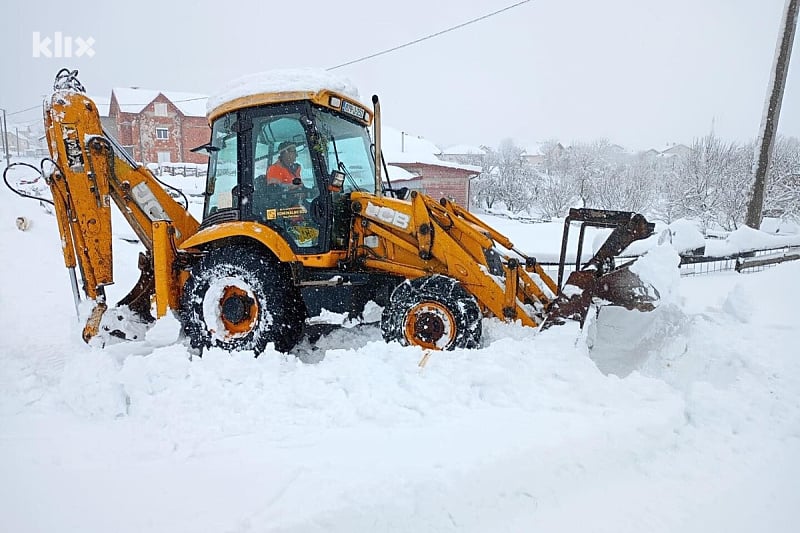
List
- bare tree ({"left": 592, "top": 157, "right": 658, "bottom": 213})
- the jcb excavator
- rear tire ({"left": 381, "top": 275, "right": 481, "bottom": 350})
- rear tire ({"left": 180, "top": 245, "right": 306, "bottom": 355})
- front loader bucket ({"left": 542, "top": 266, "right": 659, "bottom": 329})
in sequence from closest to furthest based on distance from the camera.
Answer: front loader bucket ({"left": 542, "top": 266, "right": 659, "bottom": 329})
rear tire ({"left": 381, "top": 275, "right": 481, "bottom": 350})
the jcb excavator
rear tire ({"left": 180, "top": 245, "right": 306, "bottom": 355})
bare tree ({"left": 592, "top": 157, "right": 658, "bottom": 213})

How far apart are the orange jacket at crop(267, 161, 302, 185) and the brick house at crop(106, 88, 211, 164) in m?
34.0

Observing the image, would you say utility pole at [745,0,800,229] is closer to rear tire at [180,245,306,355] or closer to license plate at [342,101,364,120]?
license plate at [342,101,364,120]

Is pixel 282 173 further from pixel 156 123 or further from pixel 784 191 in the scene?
pixel 156 123

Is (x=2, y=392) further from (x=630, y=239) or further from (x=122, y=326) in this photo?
(x=630, y=239)

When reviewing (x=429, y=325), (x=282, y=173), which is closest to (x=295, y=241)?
(x=282, y=173)

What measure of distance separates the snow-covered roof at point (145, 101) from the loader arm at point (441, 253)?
118 feet

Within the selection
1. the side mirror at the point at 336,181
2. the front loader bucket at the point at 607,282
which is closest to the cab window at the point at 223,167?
the side mirror at the point at 336,181

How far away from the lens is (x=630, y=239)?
427 cm

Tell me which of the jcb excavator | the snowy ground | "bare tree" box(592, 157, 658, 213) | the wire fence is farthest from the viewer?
"bare tree" box(592, 157, 658, 213)

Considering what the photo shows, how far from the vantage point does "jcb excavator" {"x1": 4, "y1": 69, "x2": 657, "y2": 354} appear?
14.5ft

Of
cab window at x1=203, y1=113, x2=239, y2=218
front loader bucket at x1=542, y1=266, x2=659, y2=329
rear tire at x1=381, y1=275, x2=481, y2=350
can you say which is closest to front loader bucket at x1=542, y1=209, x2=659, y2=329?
front loader bucket at x1=542, y1=266, x2=659, y2=329

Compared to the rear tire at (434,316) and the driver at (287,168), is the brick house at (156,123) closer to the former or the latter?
the driver at (287,168)

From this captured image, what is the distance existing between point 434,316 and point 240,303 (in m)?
1.86

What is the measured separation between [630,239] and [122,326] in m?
4.96
